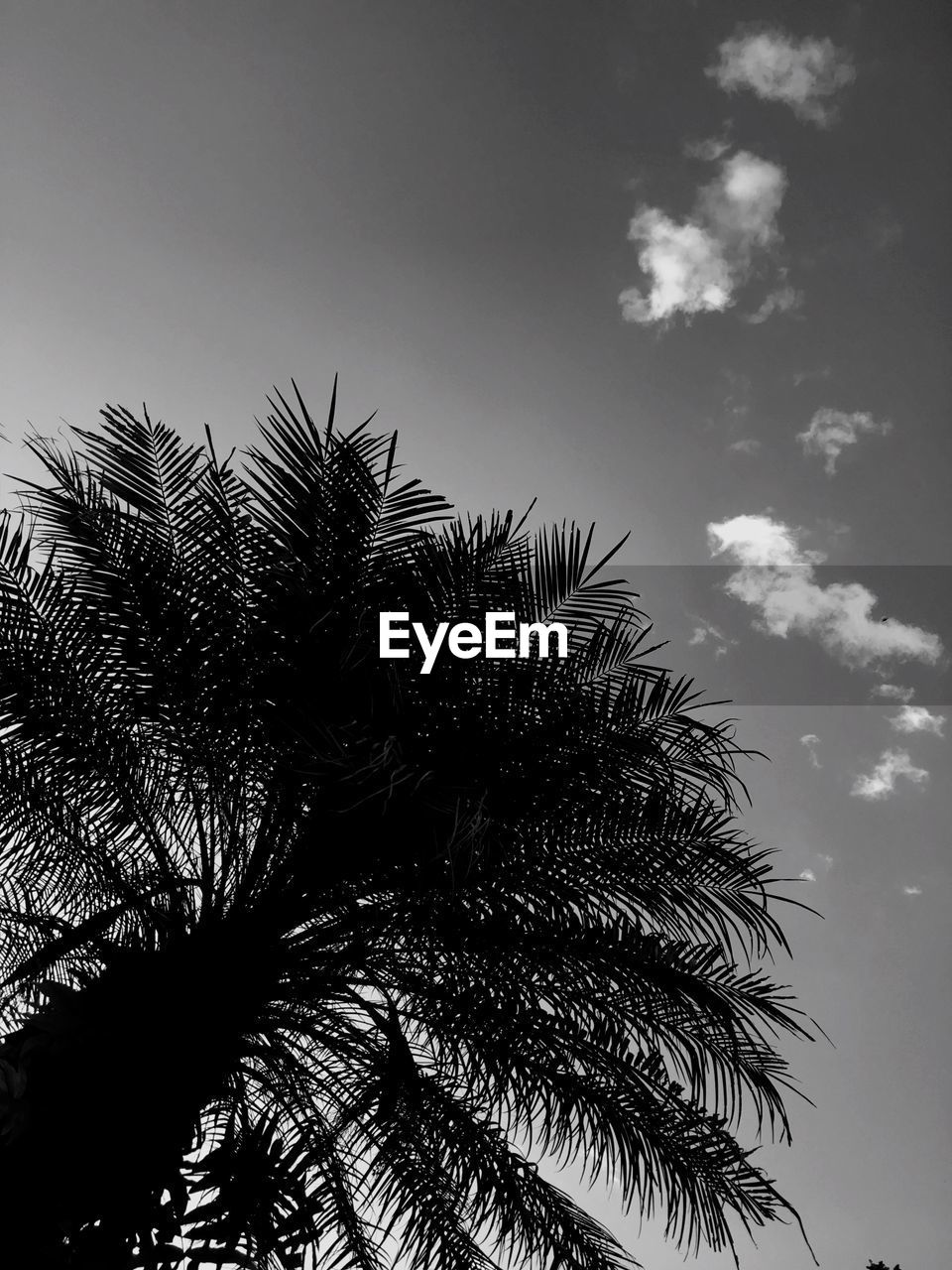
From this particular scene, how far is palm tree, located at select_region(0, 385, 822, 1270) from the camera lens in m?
4.20

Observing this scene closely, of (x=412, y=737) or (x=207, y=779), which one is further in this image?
(x=207, y=779)

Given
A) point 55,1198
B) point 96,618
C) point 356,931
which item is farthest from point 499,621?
point 55,1198

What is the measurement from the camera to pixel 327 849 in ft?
14.4

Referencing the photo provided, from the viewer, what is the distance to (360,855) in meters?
4.33

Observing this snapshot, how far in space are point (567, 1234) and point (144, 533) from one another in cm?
434

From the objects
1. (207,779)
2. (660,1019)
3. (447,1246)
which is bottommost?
(447,1246)

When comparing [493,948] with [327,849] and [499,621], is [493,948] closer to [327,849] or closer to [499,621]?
[327,849]

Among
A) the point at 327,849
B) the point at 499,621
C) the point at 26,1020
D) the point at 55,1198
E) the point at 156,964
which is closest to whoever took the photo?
the point at 55,1198
